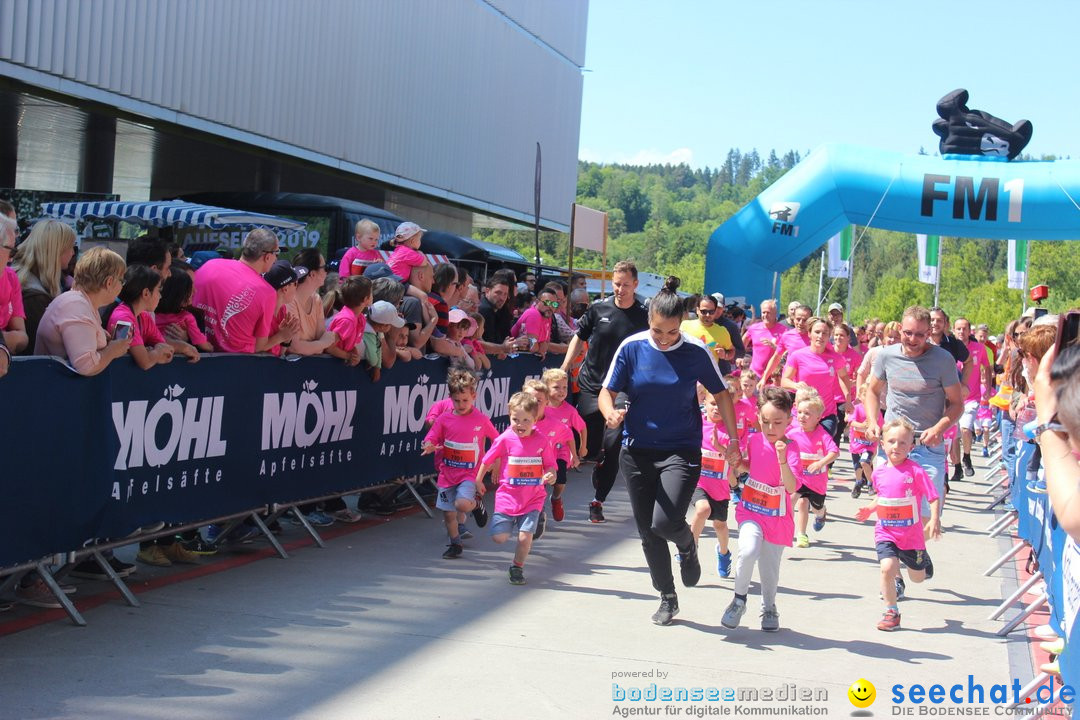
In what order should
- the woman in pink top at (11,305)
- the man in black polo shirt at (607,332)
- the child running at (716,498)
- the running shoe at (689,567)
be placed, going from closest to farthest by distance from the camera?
the woman in pink top at (11,305) → the running shoe at (689,567) → the child running at (716,498) → the man in black polo shirt at (607,332)

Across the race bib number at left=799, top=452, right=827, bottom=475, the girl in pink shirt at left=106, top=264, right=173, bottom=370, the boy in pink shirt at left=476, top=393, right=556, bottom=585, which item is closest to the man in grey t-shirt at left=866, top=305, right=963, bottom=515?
the race bib number at left=799, top=452, right=827, bottom=475

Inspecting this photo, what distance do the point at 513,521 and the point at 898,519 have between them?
2556 mm

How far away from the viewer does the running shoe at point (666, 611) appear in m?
6.96

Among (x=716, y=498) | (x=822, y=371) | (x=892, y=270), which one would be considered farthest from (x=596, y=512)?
(x=892, y=270)

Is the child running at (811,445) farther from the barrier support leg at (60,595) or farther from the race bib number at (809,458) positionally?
the barrier support leg at (60,595)

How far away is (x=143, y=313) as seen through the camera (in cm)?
671

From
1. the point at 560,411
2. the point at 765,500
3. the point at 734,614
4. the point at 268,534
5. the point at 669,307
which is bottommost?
A: the point at 734,614

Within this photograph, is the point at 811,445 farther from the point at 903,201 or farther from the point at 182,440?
the point at 903,201

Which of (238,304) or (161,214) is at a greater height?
(161,214)

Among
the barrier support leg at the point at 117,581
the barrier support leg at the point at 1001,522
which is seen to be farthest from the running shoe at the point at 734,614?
the barrier support leg at the point at 1001,522

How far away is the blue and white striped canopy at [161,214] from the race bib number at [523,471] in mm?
6155

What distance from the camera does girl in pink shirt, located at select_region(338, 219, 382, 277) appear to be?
426 inches

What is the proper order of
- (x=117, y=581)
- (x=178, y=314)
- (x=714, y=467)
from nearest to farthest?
1. (x=117, y=581)
2. (x=178, y=314)
3. (x=714, y=467)

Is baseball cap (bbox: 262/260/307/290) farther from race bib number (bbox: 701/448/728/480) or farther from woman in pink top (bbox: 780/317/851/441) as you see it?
woman in pink top (bbox: 780/317/851/441)
